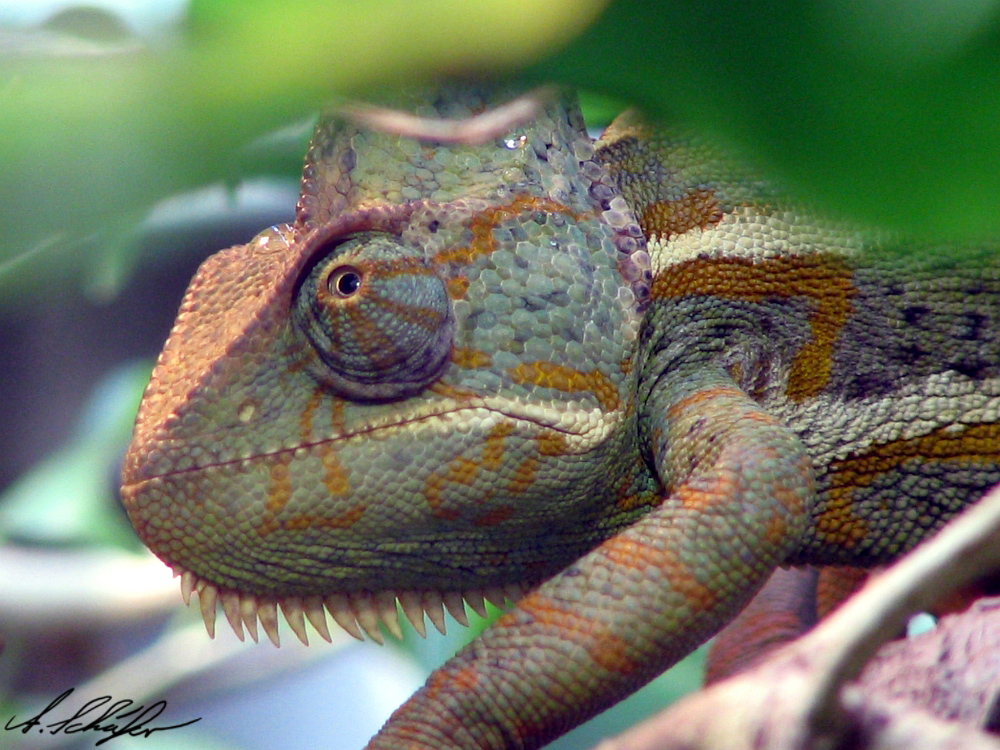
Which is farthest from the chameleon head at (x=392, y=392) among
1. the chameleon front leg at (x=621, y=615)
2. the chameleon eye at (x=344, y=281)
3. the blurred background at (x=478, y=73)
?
the blurred background at (x=478, y=73)

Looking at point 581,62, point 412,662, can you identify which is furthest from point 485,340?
point 412,662

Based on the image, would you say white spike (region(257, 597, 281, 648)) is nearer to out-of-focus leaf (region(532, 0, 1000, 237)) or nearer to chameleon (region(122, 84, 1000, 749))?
chameleon (region(122, 84, 1000, 749))

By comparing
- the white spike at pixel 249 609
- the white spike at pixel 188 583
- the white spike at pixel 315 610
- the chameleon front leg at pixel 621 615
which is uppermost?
the white spike at pixel 188 583

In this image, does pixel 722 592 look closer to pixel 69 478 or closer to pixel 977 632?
pixel 977 632

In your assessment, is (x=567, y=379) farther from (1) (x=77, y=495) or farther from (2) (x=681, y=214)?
(1) (x=77, y=495)

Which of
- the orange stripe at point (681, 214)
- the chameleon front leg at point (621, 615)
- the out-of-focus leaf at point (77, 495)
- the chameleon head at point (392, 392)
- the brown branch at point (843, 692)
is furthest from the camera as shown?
the out-of-focus leaf at point (77, 495)

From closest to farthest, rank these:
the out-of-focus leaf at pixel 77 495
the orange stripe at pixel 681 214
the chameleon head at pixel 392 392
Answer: the chameleon head at pixel 392 392, the orange stripe at pixel 681 214, the out-of-focus leaf at pixel 77 495

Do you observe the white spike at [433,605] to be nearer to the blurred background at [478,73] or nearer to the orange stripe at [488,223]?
the orange stripe at [488,223]
